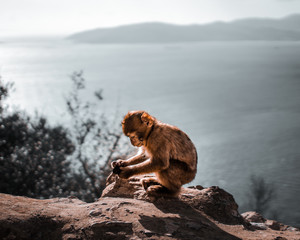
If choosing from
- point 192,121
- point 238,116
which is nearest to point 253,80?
point 238,116

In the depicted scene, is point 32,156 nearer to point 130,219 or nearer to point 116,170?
point 116,170

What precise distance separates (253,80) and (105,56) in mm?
21242

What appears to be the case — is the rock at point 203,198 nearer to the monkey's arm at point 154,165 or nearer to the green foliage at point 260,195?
the monkey's arm at point 154,165

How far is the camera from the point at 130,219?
130 inches

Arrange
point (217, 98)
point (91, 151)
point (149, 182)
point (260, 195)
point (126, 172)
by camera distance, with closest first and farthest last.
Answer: point (126, 172)
point (149, 182)
point (91, 151)
point (260, 195)
point (217, 98)

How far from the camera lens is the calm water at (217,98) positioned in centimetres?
1511

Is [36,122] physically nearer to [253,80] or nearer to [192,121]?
[192,121]

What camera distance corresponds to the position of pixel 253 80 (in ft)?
98.3

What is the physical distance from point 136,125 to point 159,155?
464 millimetres

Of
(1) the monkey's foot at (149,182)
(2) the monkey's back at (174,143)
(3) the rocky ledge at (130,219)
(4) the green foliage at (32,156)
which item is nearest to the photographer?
(3) the rocky ledge at (130,219)

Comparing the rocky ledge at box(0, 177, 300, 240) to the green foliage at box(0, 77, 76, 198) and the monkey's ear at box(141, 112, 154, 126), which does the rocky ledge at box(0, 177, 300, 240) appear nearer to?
the monkey's ear at box(141, 112, 154, 126)

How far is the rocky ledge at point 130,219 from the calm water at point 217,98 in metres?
9.11

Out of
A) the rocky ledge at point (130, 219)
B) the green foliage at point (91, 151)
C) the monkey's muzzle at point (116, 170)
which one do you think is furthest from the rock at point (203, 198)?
the green foliage at point (91, 151)

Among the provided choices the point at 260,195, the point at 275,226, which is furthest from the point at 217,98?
the point at 275,226
